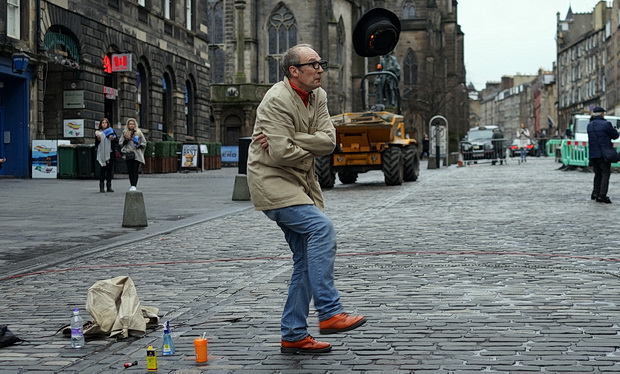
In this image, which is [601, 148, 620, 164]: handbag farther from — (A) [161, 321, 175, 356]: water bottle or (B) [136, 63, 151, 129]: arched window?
(B) [136, 63, 151, 129]: arched window

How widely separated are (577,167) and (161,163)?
16136 mm

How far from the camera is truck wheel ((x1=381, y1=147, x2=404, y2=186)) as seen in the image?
80.2 ft

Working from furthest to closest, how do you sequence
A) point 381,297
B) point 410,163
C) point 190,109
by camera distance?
point 190,109 < point 410,163 < point 381,297

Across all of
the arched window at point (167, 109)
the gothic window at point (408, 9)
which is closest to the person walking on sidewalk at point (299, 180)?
the arched window at point (167, 109)

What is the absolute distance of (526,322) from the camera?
234 inches

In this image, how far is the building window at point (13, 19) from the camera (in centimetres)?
2580

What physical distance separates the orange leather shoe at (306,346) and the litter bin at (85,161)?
23264 mm

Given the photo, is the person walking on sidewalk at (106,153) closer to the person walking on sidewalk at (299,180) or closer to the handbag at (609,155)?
the handbag at (609,155)

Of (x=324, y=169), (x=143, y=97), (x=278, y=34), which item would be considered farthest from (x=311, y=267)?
(x=278, y=34)

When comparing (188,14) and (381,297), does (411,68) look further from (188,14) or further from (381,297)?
(381,297)

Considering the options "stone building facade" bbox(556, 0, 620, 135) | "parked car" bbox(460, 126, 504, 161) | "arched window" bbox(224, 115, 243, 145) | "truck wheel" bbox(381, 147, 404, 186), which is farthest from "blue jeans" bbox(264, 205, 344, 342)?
"stone building facade" bbox(556, 0, 620, 135)

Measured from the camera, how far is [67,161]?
27703 millimetres

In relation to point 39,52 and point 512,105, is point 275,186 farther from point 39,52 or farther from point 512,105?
point 512,105

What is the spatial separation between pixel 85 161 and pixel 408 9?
2232 inches
